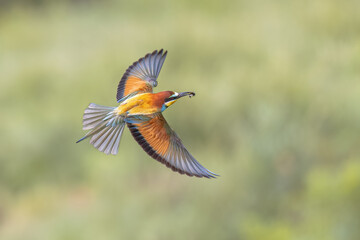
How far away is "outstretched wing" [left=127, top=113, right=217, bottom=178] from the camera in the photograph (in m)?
1.94

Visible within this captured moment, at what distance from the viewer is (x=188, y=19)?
12094 mm

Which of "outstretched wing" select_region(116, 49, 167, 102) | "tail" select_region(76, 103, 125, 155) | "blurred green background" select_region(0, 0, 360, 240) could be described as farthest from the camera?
"blurred green background" select_region(0, 0, 360, 240)

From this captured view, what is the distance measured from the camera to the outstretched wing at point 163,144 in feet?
6.35

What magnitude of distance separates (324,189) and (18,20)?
1160 centimetres

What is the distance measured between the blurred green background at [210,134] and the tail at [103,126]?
215 inches

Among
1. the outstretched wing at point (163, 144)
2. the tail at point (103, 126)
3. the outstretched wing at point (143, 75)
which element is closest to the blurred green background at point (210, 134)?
the outstretched wing at point (143, 75)

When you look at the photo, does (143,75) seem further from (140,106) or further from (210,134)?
(210,134)

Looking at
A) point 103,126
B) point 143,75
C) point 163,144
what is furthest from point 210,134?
point 103,126

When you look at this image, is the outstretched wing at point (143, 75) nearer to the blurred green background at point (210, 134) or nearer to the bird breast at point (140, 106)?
the bird breast at point (140, 106)

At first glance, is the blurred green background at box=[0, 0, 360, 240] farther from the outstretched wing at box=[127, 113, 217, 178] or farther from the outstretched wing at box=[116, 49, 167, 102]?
the outstretched wing at box=[127, 113, 217, 178]

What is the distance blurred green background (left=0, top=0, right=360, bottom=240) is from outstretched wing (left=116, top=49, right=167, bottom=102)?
205 inches

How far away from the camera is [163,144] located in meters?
2.10

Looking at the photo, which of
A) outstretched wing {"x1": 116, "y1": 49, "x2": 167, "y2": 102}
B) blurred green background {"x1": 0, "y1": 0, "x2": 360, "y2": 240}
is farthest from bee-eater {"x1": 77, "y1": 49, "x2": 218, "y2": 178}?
blurred green background {"x1": 0, "y1": 0, "x2": 360, "y2": 240}

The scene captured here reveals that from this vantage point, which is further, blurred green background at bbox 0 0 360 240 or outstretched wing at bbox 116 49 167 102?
blurred green background at bbox 0 0 360 240
